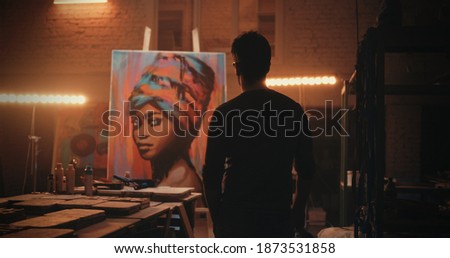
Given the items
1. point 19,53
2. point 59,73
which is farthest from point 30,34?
point 59,73

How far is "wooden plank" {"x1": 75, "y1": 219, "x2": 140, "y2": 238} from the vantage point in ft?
6.11

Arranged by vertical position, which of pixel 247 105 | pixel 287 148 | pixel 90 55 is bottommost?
pixel 287 148

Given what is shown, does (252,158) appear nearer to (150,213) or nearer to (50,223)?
(50,223)

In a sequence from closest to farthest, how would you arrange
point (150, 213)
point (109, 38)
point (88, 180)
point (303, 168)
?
point (303, 168)
point (150, 213)
point (88, 180)
point (109, 38)

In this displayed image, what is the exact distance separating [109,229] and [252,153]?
805mm

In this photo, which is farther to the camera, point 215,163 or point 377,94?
point 377,94

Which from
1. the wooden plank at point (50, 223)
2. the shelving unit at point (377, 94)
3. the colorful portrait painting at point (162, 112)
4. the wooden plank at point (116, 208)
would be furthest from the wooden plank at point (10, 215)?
the colorful portrait painting at point (162, 112)

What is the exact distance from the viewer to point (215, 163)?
1.65m

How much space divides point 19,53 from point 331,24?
15.2ft

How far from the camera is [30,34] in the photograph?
21.7 feet

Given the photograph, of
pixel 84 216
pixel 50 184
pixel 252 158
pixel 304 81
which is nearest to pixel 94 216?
pixel 84 216

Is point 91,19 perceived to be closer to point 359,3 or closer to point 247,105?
point 359,3

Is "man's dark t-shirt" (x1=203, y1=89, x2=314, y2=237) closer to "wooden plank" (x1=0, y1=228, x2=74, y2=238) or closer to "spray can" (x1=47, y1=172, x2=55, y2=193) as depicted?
"wooden plank" (x1=0, y1=228, x2=74, y2=238)

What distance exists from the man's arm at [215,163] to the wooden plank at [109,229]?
0.53 m
